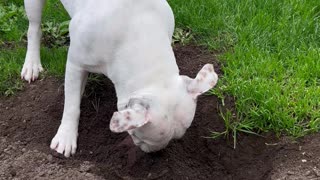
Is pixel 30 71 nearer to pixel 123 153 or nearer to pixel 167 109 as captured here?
pixel 123 153

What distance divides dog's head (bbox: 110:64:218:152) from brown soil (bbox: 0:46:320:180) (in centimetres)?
51

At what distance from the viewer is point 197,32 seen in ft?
15.6

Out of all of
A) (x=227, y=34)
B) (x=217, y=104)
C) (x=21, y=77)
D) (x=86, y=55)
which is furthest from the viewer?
(x=227, y=34)

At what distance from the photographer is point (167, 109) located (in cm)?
304

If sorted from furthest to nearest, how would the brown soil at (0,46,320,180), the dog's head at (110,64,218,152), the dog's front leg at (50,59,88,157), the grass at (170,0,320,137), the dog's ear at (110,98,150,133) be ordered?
1. the grass at (170,0,320,137)
2. the dog's front leg at (50,59,88,157)
3. the brown soil at (0,46,320,180)
4. the dog's head at (110,64,218,152)
5. the dog's ear at (110,98,150,133)

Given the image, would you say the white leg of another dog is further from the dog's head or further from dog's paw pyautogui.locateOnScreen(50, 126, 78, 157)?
the dog's head

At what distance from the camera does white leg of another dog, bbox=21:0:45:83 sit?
4387 millimetres

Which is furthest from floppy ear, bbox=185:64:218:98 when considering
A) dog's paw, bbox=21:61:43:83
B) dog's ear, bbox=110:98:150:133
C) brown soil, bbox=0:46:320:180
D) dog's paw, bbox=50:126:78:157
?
dog's paw, bbox=21:61:43:83

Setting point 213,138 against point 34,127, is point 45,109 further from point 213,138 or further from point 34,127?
point 213,138

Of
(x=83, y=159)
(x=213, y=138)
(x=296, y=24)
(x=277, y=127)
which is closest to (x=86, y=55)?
(x=83, y=159)

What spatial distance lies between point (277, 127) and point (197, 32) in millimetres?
1228

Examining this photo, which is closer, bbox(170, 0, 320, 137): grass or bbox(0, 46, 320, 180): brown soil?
bbox(0, 46, 320, 180): brown soil

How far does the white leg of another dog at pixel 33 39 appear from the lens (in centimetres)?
439

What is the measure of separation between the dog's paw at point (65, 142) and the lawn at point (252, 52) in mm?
640
